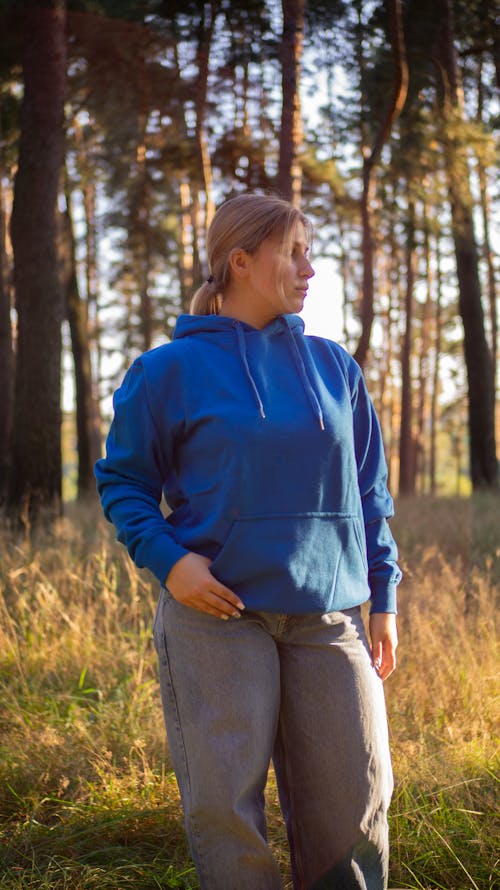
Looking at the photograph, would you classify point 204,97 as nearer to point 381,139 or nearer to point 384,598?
point 381,139

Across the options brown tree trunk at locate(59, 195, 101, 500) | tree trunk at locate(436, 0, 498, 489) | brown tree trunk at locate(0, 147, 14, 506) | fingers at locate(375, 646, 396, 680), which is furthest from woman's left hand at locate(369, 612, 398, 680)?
brown tree trunk at locate(59, 195, 101, 500)

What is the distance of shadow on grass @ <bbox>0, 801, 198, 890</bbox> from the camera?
Answer: 2.70 m

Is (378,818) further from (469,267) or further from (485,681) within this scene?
(469,267)

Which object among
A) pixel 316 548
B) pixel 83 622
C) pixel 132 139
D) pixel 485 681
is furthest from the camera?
pixel 132 139

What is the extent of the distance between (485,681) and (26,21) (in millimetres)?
8437

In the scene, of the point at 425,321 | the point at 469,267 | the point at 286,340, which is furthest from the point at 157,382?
the point at 425,321

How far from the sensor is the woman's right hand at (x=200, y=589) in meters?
1.93

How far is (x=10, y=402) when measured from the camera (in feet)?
42.8

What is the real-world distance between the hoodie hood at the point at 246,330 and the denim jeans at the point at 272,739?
0.60 meters

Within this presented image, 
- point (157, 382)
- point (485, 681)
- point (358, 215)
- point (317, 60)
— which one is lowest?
point (485, 681)

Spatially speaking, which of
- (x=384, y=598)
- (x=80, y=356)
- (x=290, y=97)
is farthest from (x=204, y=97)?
(x=384, y=598)

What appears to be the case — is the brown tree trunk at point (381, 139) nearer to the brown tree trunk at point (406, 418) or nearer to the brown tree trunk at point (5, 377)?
the brown tree trunk at point (5, 377)

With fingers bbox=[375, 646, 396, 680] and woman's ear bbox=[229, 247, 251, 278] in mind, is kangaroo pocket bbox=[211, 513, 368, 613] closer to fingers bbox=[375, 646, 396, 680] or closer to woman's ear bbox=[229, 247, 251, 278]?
Answer: fingers bbox=[375, 646, 396, 680]

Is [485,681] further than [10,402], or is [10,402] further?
[10,402]
